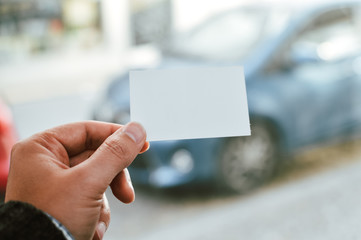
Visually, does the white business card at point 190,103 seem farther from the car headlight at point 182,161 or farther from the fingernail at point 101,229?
the car headlight at point 182,161

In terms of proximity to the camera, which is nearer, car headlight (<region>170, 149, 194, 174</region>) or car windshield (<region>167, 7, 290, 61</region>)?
car headlight (<region>170, 149, 194, 174</region>)

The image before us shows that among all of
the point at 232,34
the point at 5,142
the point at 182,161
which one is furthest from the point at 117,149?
the point at 232,34

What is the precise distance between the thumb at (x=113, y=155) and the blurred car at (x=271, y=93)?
5.88 feet

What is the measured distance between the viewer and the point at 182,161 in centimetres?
281

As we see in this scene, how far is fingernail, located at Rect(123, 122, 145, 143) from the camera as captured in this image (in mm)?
903

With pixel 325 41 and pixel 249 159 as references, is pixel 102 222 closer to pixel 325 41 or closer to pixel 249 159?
pixel 249 159

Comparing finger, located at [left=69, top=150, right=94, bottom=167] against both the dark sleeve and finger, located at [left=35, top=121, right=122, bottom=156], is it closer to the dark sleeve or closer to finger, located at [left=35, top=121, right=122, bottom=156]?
finger, located at [left=35, top=121, right=122, bottom=156]

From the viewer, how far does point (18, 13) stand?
20.4ft

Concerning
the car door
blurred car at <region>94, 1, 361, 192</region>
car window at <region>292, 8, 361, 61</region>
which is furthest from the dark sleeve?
car window at <region>292, 8, 361, 61</region>

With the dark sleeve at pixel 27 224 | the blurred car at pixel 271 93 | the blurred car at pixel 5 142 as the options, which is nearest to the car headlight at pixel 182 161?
the blurred car at pixel 271 93

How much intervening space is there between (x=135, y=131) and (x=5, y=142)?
5.66ft

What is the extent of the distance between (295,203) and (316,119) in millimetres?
770

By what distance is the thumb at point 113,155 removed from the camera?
932 mm

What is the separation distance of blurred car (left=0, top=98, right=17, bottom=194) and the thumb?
1571 mm
